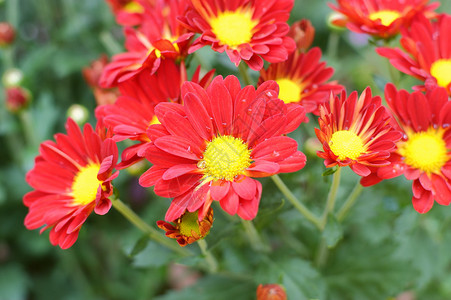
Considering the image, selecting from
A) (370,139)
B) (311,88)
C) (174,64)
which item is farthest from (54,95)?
(370,139)

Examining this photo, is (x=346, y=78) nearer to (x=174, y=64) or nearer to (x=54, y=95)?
(x=54, y=95)

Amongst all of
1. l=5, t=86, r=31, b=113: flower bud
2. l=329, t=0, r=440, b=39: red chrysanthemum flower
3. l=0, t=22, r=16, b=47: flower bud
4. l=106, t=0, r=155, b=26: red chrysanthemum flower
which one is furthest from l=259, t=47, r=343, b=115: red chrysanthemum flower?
l=0, t=22, r=16, b=47: flower bud

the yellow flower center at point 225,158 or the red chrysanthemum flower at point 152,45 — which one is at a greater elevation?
the red chrysanthemum flower at point 152,45

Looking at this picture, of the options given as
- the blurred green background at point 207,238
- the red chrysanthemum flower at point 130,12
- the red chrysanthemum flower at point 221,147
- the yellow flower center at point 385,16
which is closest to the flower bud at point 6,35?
the blurred green background at point 207,238

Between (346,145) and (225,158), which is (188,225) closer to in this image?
(225,158)

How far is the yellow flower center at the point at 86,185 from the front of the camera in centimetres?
94

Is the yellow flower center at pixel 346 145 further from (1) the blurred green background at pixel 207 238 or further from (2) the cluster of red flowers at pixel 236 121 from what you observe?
(1) the blurred green background at pixel 207 238

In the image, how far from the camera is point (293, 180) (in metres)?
1.13

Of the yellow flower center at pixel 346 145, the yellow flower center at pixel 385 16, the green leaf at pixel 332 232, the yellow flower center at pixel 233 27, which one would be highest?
the yellow flower center at pixel 233 27

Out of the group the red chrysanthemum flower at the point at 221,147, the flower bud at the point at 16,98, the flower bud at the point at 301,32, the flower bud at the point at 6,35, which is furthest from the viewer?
the flower bud at the point at 6,35

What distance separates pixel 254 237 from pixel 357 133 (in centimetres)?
39

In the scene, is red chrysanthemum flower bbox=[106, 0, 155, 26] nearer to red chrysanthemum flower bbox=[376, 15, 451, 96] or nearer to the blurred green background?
the blurred green background

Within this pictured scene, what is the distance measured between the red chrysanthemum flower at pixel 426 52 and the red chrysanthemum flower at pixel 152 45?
0.43 metres

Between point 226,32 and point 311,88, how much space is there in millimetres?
222
